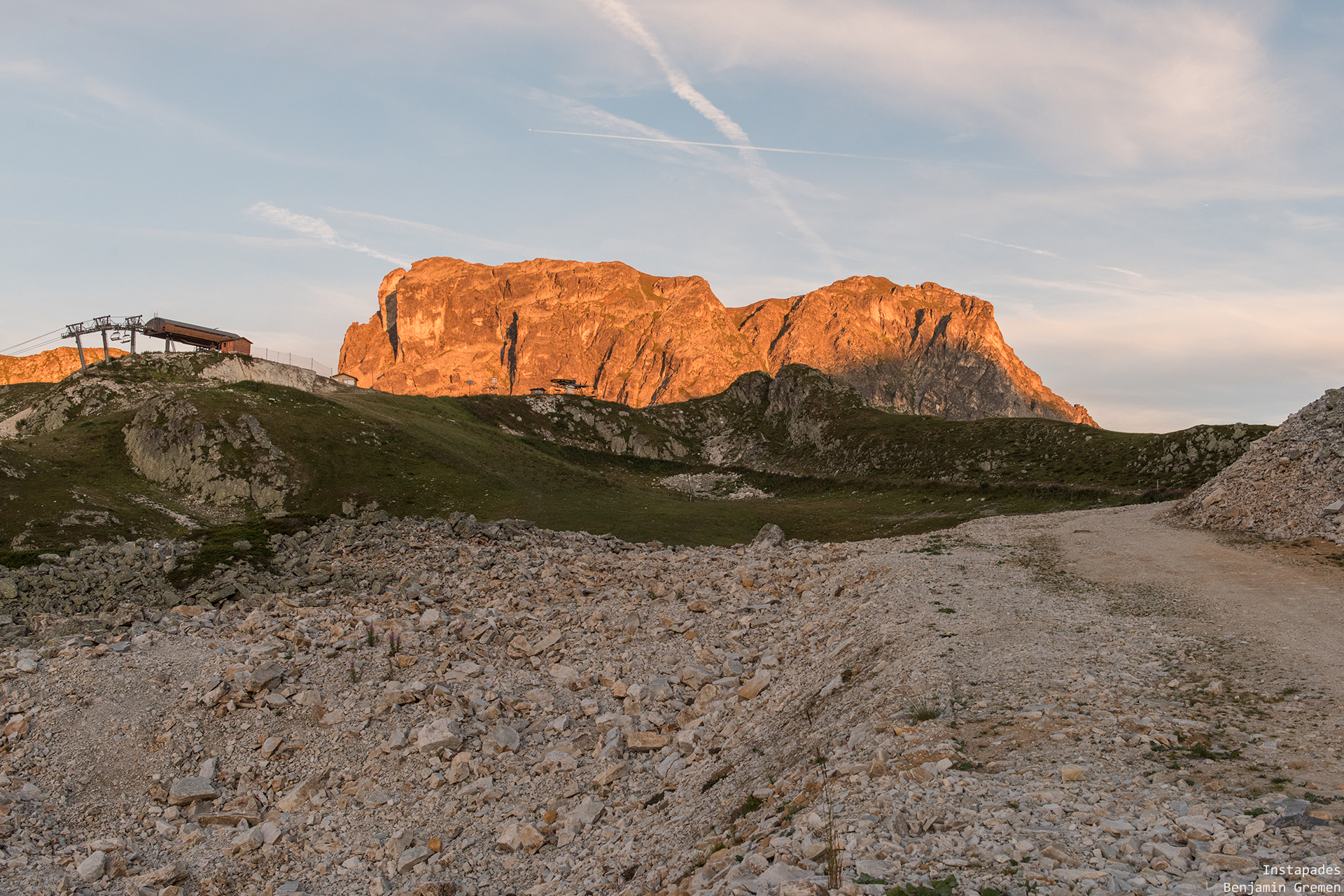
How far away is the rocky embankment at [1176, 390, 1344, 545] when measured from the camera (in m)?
35.5

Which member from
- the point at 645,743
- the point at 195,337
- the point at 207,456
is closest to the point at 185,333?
the point at 195,337

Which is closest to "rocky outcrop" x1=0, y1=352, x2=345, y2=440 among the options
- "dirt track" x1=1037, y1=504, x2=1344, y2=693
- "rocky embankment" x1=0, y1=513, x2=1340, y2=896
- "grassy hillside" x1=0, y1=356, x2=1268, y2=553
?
"grassy hillside" x1=0, y1=356, x2=1268, y2=553

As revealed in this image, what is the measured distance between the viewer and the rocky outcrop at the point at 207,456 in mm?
70000

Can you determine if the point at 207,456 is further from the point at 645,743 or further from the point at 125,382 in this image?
the point at 645,743

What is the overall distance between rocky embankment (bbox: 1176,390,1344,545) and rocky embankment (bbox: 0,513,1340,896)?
16.6 meters

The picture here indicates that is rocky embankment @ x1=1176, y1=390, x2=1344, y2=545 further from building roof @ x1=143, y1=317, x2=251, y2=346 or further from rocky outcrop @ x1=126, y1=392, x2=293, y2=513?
building roof @ x1=143, y1=317, x2=251, y2=346

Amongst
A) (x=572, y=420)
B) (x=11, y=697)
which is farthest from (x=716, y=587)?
(x=572, y=420)

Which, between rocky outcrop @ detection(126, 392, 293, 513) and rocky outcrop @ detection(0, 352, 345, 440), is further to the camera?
rocky outcrop @ detection(0, 352, 345, 440)

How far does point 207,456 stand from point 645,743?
234 ft

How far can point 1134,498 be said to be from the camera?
72062 millimetres

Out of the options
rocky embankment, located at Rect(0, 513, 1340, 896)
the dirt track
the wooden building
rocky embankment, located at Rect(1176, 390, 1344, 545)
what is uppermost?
the wooden building

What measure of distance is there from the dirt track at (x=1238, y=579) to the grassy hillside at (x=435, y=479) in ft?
86.8

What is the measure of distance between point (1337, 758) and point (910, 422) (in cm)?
11454

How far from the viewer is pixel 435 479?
77.1 metres
